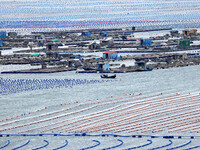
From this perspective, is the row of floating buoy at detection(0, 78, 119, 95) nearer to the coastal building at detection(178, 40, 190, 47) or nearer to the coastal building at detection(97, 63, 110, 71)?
the coastal building at detection(97, 63, 110, 71)

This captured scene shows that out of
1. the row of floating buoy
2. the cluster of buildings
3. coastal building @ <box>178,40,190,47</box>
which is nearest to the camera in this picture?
the row of floating buoy

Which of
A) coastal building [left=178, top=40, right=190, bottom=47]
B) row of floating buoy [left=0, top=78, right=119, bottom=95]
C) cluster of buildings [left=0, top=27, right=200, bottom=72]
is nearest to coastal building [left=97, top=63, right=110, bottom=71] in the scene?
cluster of buildings [left=0, top=27, right=200, bottom=72]

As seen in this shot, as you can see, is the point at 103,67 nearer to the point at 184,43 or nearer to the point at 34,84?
the point at 34,84

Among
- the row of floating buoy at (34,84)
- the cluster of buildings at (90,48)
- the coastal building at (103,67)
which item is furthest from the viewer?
the cluster of buildings at (90,48)

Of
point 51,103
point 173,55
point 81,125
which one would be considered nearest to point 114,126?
point 81,125

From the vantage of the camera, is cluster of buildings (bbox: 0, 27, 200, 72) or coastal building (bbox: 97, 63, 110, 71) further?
cluster of buildings (bbox: 0, 27, 200, 72)

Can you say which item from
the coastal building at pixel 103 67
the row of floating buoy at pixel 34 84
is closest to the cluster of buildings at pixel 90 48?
the coastal building at pixel 103 67

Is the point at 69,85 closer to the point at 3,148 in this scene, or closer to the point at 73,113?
the point at 73,113

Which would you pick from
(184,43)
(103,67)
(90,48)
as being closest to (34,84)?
(103,67)

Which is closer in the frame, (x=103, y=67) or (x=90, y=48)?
(x=103, y=67)

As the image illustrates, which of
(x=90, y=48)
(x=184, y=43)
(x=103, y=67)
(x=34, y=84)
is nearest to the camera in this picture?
(x=34, y=84)

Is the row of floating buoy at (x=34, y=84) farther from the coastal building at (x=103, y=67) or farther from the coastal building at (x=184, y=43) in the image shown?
the coastal building at (x=184, y=43)
